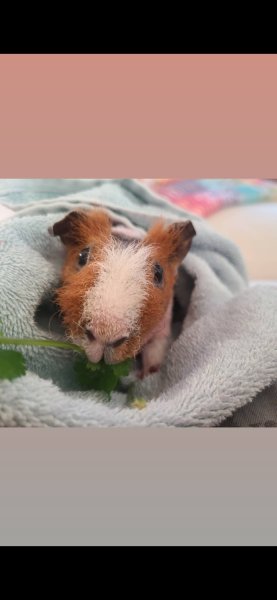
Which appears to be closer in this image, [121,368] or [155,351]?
[121,368]

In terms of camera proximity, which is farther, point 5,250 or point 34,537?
point 5,250

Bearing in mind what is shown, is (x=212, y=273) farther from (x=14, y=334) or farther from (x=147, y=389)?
(x=14, y=334)

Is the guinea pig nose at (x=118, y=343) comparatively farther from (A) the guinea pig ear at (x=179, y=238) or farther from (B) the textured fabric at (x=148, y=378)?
(A) the guinea pig ear at (x=179, y=238)

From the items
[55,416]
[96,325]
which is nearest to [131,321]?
[96,325]

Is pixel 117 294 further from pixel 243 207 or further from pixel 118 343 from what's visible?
pixel 243 207

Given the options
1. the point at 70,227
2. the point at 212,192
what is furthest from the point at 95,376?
the point at 212,192

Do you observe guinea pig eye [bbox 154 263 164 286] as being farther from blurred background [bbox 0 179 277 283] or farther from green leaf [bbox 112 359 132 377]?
blurred background [bbox 0 179 277 283]

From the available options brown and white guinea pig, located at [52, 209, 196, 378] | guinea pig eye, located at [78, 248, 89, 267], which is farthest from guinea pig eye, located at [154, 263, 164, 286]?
guinea pig eye, located at [78, 248, 89, 267]
